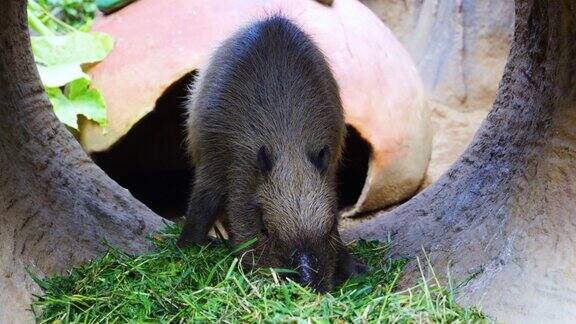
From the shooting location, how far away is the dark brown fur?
4367 mm

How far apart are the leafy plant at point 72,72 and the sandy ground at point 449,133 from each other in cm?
370

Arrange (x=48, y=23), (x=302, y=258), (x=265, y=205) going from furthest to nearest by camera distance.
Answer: (x=48, y=23) < (x=265, y=205) < (x=302, y=258)

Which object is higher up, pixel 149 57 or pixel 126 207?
pixel 149 57

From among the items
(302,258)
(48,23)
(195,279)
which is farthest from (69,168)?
(48,23)

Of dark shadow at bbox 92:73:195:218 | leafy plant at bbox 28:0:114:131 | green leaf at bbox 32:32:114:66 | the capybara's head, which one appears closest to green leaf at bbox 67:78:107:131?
leafy plant at bbox 28:0:114:131

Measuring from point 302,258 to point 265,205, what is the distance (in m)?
0.43

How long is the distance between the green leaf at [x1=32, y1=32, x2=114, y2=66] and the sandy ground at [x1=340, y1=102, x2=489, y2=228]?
3.70 m

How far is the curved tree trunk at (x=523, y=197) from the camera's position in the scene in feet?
12.9

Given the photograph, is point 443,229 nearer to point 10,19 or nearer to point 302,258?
point 302,258

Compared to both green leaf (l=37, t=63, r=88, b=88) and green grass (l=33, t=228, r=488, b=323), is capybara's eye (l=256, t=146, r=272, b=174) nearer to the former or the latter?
green grass (l=33, t=228, r=488, b=323)

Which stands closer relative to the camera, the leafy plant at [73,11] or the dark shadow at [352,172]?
the dark shadow at [352,172]

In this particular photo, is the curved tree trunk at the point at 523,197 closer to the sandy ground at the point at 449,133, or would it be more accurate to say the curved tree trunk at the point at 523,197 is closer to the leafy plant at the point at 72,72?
the leafy plant at the point at 72,72

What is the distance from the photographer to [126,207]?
575cm

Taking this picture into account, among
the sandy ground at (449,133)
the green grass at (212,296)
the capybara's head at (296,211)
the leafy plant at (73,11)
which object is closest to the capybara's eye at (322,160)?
the capybara's head at (296,211)
